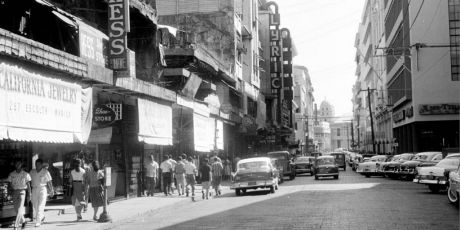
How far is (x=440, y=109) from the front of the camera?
47.5m

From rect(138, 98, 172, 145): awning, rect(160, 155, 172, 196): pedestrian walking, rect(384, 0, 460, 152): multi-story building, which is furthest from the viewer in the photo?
rect(384, 0, 460, 152): multi-story building

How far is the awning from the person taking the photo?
22.4 meters

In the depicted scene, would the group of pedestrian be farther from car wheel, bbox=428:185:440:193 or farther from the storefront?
car wheel, bbox=428:185:440:193

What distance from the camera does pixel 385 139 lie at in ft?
250

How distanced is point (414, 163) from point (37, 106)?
22.9m

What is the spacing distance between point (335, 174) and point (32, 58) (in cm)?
2780

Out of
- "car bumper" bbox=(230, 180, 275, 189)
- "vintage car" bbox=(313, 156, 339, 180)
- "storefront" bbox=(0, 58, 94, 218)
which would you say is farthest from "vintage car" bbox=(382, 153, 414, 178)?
"storefront" bbox=(0, 58, 94, 218)

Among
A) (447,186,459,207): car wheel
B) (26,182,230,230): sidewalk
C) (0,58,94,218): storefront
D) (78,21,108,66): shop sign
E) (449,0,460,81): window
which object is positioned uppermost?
(449,0,460,81): window

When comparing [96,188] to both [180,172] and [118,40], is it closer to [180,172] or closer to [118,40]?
[118,40]

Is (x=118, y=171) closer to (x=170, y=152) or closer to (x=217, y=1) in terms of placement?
(x=170, y=152)

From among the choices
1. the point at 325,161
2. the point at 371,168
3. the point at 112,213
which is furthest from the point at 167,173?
the point at 371,168

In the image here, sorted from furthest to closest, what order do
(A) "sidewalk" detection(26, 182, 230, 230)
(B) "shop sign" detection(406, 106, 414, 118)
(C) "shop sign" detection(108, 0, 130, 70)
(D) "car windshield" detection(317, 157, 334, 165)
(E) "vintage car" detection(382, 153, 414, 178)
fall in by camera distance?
(B) "shop sign" detection(406, 106, 414, 118) → (D) "car windshield" detection(317, 157, 334, 165) → (E) "vintage car" detection(382, 153, 414, 178) → (C) "shop sign" detection(108, 0, 130, 70) → (A) "sidewalk" detection(26, 182, 230, 230)

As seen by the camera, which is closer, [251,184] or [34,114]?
[34,114]

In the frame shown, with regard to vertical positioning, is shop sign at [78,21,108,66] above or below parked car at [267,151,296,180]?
above
